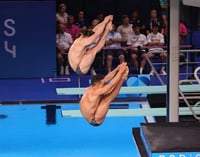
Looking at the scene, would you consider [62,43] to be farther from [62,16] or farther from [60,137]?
[60,137]

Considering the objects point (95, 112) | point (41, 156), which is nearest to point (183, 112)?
point (41, 156)

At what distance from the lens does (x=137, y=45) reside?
35.1 ft

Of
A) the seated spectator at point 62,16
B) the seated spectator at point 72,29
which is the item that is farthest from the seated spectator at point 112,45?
the seated spectator at point 62,16

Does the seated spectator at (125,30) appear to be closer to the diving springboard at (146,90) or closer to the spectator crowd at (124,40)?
the spectator crowd at (124,40)

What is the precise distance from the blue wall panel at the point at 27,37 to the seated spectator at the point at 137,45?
5.42 ft

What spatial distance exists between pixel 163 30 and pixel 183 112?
549 centimetres

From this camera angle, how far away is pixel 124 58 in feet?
35.3

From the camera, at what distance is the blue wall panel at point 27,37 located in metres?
10.7

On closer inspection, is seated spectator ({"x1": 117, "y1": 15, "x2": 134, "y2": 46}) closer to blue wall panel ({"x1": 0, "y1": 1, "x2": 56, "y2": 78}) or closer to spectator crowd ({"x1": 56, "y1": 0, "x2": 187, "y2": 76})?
spectator crowd ({"x1": 56, "y1": 0, "x2": 187, "y2": 76})

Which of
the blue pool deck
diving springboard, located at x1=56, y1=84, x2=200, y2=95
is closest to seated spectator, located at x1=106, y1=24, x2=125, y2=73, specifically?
the blue pool deck

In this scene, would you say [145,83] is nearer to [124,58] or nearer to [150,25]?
[124,58]

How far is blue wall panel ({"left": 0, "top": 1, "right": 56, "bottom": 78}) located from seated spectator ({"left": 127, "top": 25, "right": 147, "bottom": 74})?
1.65m

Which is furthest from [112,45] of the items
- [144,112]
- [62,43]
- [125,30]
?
[144,112]

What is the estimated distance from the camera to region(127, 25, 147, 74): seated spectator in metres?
10.6
